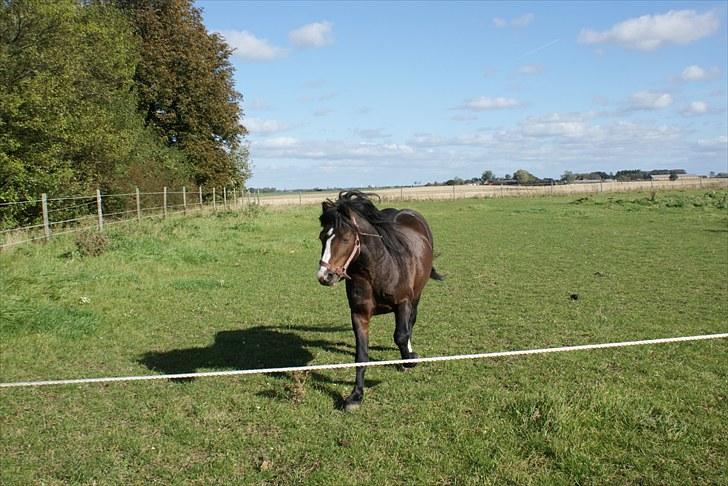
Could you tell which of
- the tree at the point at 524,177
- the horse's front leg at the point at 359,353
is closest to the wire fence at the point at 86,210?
the horse's front leg at the point at 359,353

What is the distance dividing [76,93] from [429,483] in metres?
24.5

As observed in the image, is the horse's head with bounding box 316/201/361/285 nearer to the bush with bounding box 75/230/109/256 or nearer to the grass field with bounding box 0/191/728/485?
the grass field with bounding box 0/191/728/485

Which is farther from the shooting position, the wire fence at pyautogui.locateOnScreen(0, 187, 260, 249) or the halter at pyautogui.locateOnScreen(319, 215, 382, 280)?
the wire fence at pyautogui.locateOnScreen(0, 187, 260, 249)

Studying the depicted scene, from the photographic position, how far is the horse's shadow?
22.5 feet

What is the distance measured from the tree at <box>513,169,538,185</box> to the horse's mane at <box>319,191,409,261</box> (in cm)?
8331

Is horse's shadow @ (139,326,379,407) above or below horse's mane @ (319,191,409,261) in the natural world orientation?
below

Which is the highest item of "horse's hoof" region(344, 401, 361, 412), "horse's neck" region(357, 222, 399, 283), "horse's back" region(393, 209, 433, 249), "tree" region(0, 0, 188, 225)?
"tree" region(0, 0, 188, 225)

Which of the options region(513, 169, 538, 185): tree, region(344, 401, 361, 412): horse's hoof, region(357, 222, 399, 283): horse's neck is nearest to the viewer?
region(344, 401, 361, 412): horse's hoof

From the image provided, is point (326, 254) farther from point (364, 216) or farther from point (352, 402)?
point (352, 402)

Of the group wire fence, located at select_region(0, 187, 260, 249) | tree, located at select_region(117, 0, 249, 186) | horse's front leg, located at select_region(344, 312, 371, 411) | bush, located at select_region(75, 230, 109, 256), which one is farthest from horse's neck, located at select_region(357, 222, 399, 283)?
tree, located at select_region(117, 0, 249, 186)

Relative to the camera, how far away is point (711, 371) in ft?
19.8

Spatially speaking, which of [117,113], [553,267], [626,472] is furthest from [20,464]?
[117,113]

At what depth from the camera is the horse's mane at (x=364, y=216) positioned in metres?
5.46

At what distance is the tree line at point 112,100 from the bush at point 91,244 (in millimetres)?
4845
